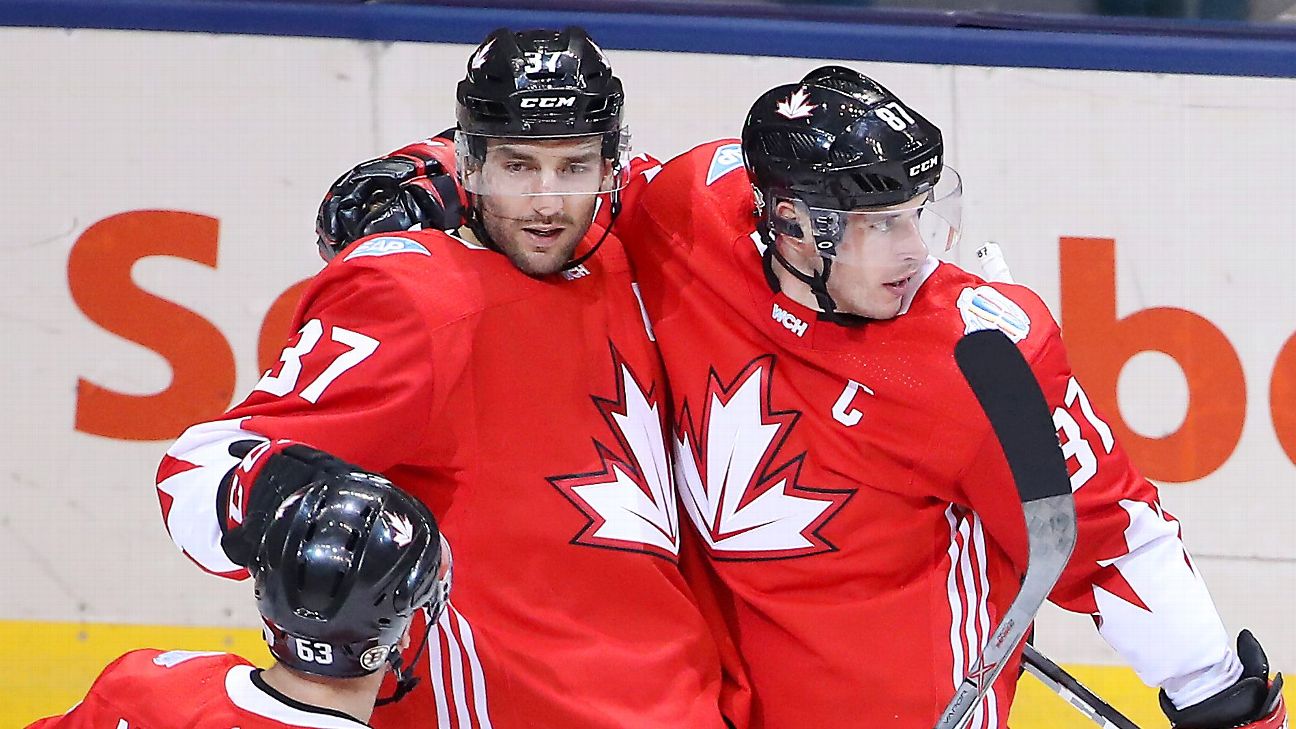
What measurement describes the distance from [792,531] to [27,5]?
1849 mm

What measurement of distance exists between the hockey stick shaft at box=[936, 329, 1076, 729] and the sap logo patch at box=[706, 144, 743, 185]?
446 mm

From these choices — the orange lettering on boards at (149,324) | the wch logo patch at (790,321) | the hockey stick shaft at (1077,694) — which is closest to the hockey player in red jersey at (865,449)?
the wch logo patch at (790,321)

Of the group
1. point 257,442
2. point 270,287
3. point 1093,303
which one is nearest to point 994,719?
point 257,442

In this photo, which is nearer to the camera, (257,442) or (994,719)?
(257,442)

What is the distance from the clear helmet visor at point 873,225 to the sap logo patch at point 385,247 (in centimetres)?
43

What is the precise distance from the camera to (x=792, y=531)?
210 cm

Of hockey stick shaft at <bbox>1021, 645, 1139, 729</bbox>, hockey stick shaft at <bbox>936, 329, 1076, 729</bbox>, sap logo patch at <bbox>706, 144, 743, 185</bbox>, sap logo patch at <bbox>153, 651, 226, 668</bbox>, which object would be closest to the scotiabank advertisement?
hockey stick shaft at <bbox>1021, 645, 1139, 729</bbox>

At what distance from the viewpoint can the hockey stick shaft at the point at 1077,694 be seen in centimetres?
230

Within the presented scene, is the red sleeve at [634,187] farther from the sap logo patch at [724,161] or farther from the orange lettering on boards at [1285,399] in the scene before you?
the orange lettering on boards at [1285,399]

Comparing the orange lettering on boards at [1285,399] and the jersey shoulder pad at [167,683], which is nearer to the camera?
the jersey shoulder pad at [167,683]

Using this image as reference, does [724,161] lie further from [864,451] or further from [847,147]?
[864,451]

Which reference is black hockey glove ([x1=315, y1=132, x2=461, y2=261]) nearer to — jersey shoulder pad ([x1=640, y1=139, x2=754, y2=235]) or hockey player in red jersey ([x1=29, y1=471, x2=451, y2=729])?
jersey shoulder pad ([x1=640, y1=139, x2=754, y2=235])

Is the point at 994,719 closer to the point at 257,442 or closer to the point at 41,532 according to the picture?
the point at 257,442

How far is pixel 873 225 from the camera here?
1998mm
